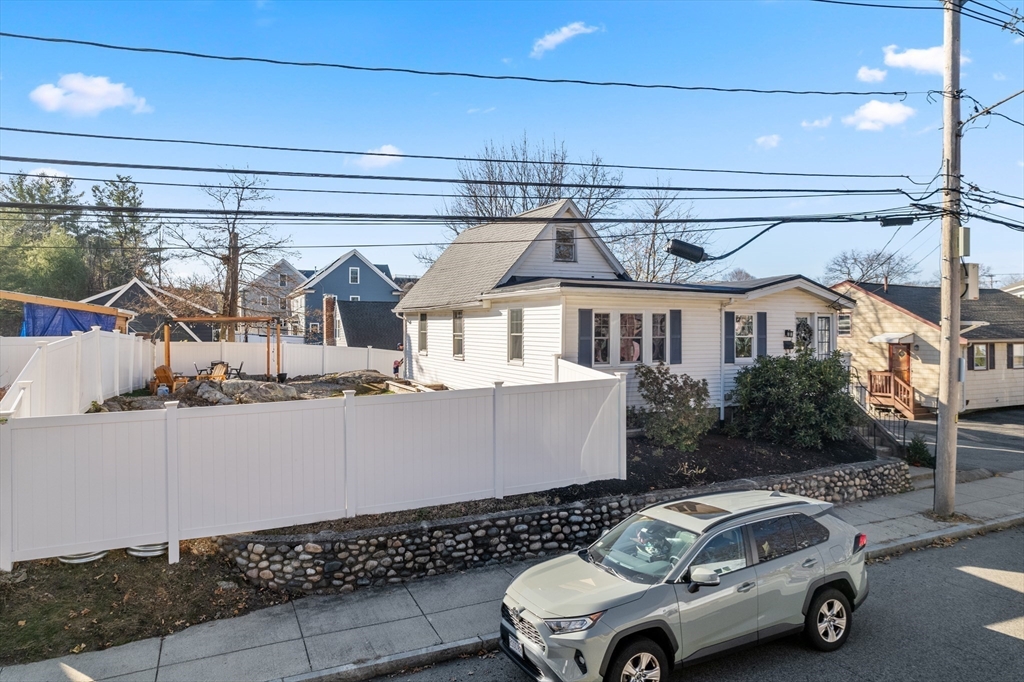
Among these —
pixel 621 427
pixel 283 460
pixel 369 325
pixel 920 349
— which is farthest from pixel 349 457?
pixel 369 325

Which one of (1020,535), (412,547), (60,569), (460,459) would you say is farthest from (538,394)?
(1020,535)

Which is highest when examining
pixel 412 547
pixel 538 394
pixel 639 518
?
pixel 538 394

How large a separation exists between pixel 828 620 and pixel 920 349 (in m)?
23.7

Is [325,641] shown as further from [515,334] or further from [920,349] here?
[920,349]

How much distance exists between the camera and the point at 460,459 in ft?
29.6

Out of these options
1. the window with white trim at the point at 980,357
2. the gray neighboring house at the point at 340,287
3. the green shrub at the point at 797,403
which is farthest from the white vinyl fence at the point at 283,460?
the gray neighboring house at the point at 340,287

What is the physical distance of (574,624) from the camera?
201 inches

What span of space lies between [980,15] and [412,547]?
13617mm

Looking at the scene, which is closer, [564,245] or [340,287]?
[564,245]

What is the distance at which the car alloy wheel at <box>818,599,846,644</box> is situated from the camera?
20.4 ft

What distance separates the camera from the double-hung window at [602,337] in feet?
46.3

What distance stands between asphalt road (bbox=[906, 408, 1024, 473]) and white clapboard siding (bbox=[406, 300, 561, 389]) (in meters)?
11.0

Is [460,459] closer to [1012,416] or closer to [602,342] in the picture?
[602,342]

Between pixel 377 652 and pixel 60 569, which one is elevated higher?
pixel 60 569
